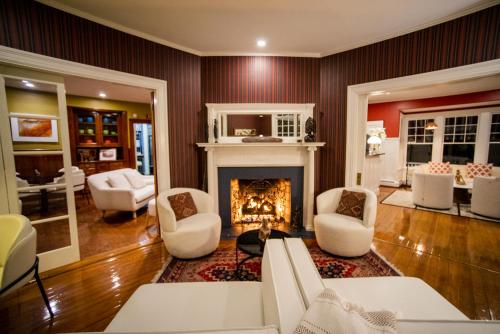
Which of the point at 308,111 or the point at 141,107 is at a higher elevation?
the point at 141,107

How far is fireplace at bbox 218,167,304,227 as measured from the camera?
338 cm

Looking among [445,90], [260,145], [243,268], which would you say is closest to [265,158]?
[260,145]

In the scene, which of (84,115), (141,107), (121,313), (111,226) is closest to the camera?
(121,313)

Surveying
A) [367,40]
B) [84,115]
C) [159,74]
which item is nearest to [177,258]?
[159,74]

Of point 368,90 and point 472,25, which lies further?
point 368,90

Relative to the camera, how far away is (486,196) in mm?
3799

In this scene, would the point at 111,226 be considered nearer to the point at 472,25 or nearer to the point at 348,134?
the point at 348,134

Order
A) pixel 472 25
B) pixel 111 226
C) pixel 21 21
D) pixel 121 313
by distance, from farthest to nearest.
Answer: pixel 111 226 < pixel 472 25 < pixel 21 21 < pixel 121 313

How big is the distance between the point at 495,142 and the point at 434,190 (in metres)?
2.92

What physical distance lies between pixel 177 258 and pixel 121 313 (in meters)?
1.41

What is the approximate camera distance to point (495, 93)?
16.6 feet

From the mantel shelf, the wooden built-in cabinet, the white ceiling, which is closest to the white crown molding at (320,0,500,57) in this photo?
the mantel shelf

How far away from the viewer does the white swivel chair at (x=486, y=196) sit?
3.69 metres

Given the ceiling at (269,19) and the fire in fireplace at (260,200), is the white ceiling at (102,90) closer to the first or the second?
the ceiling at (269,19)
